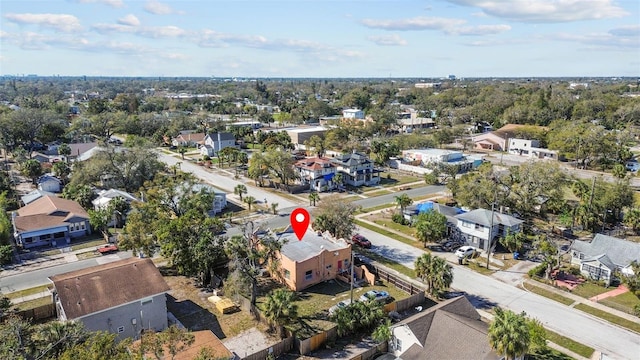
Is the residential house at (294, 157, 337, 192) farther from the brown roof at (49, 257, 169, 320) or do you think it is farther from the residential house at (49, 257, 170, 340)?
the residential house at (49, 257, 170, 340)

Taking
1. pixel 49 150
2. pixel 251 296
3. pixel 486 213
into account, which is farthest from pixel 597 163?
pixel 49 150

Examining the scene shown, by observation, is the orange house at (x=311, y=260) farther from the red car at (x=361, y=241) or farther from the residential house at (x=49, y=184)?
the residential house at (x=49, y=184)

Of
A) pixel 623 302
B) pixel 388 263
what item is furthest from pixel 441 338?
pixel 623 302

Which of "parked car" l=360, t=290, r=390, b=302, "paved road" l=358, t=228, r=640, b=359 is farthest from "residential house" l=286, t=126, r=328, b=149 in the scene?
"parked car" l=360, t=290, r=390, b=302

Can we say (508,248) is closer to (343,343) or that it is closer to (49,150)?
(343,343)

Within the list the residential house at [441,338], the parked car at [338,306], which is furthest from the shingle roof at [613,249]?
the parked car at [338,306]

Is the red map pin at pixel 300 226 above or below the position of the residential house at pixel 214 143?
below

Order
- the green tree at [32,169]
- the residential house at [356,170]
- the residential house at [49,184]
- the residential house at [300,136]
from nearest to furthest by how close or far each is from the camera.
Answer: the residential house at [49,184] < the green tree at [32,169] < the residential house at [356,170] < the residential house at [300,136]

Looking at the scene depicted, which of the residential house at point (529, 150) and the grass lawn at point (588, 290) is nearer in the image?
the grass lawn at point (588, 290)
